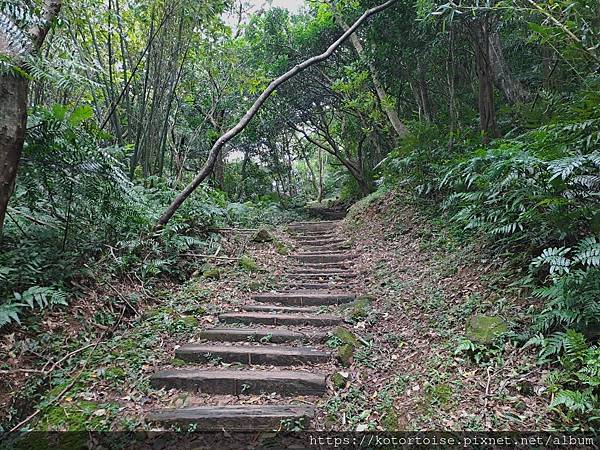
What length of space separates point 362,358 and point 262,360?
1009 millimetres

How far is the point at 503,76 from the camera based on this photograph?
7352mm

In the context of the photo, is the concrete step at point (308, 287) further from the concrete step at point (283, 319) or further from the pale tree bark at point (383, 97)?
the pale tree bark at point (383, 97)

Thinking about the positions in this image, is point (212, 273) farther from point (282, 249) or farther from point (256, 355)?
point (256, 355)

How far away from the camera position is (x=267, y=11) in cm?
1167

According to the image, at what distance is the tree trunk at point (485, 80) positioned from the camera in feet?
19.9

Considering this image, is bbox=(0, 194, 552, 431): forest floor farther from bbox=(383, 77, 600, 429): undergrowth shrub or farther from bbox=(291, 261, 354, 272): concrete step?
bbox=(291, 261, 354, 272): concrete step

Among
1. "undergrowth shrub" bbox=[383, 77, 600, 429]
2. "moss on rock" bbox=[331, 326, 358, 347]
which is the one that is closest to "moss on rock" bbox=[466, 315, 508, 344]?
"undergrowth shrub" bbox=[383, 77, 600, 429]

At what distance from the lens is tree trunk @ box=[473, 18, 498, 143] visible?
19.9 feet

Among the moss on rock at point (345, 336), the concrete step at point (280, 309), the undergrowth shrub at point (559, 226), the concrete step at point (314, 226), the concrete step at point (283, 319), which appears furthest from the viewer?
the concrete step at point (314, 226)

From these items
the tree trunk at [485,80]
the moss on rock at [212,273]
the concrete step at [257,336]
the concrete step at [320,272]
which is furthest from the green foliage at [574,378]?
the tree trunk at [485,80]

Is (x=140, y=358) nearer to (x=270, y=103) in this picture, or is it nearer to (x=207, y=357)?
(x=207, y=357)

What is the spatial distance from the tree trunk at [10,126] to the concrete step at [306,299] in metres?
3.21

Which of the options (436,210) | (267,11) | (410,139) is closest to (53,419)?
(436,210)

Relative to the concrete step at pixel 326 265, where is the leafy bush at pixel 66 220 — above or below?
above
